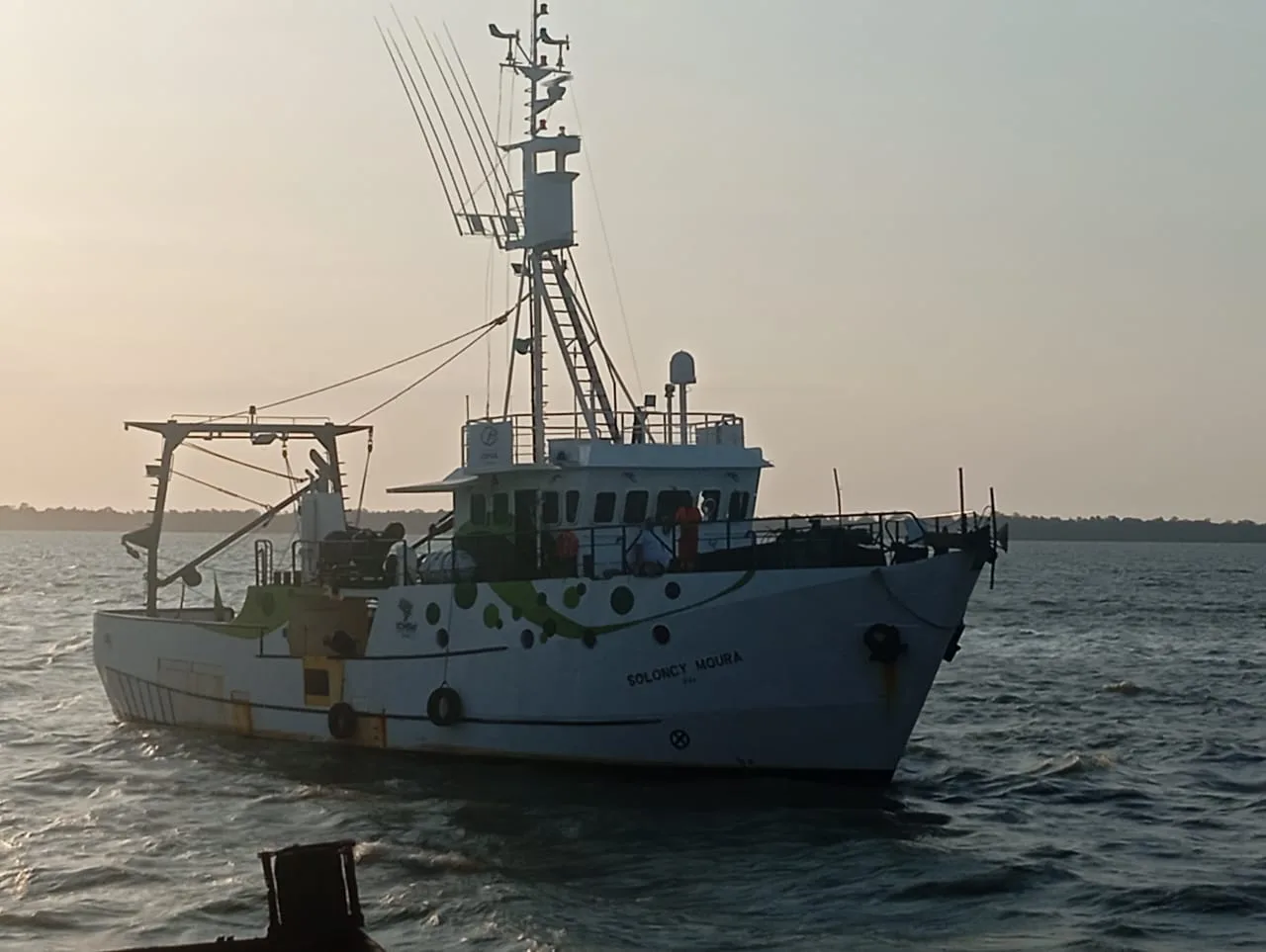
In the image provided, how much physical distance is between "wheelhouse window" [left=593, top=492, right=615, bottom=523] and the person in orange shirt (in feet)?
4.13

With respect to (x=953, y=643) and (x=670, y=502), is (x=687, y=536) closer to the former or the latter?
(x=670, y=502)

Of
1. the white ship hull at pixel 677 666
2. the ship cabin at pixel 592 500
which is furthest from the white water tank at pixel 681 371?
the white ship hull at pixel 677 666

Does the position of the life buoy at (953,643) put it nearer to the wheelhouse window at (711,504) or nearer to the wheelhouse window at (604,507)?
the wheelhouse window at (711,504)

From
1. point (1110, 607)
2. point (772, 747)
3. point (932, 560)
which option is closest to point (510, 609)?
point (772, 747)

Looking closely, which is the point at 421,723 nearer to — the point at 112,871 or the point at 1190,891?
the point at 112,871

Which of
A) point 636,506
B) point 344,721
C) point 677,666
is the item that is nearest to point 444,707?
point 344,721

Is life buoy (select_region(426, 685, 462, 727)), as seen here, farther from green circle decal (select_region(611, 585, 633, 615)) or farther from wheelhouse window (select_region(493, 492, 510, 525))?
green circle decal (select_region(611, 585, 633, 615))

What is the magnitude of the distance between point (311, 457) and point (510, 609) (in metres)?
10.4

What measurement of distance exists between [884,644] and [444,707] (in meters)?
7.04

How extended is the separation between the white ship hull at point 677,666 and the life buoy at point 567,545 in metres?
0.66

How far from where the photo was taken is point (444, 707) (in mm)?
25391

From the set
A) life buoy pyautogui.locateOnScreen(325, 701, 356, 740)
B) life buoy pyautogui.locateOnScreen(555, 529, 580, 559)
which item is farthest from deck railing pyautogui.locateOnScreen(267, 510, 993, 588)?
life buoy pyautogui.locateOnScreen(325, 701, 356, 740)

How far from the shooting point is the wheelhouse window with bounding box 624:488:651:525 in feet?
85.7

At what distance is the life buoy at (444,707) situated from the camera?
25.2m
